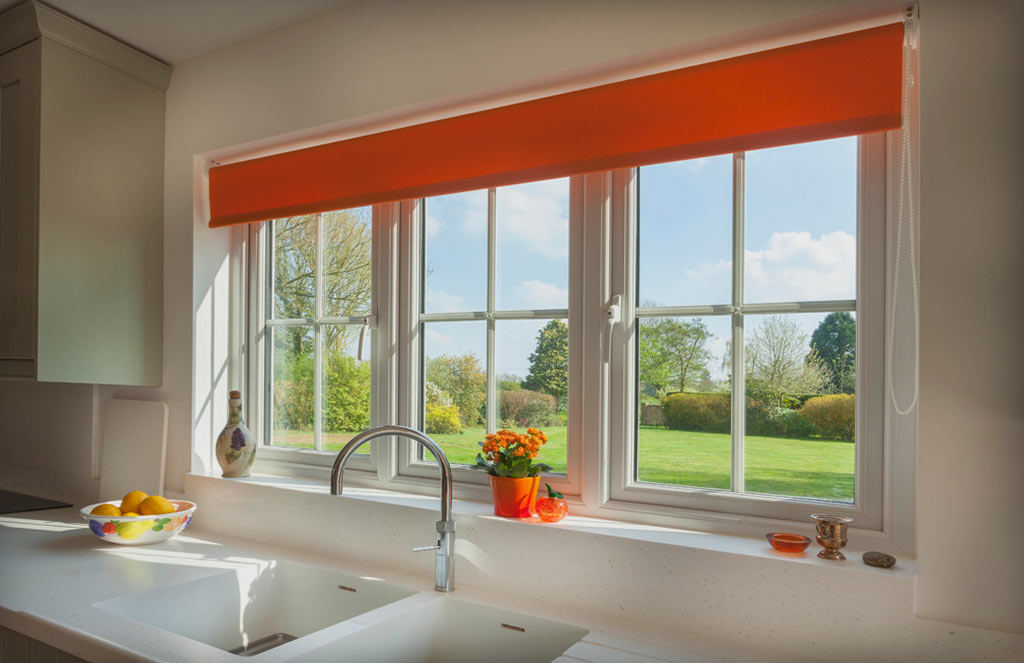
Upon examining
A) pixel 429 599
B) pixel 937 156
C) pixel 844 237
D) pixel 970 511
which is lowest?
pixel 429 599

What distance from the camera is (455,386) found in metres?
2.16

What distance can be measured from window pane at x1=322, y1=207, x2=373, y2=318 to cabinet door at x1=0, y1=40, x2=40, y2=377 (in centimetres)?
89

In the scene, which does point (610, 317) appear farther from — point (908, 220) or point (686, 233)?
point (908, 220)

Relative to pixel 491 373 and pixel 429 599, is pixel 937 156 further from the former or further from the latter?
pixel 429 599

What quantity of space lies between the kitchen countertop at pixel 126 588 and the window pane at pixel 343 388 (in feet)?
1.35

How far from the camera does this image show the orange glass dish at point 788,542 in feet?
4.74

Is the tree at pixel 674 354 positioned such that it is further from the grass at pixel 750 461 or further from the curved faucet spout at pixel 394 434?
the curved faucet spout at pixel 394 434

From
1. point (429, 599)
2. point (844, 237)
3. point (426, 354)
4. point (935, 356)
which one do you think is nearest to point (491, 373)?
point (426, 354)

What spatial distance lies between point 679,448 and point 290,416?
1.40m

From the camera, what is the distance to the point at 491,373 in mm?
2068

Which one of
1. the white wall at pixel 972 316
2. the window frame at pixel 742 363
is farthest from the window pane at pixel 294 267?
the white wall at pixel 972 316

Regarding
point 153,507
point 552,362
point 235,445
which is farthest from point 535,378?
point 153,507

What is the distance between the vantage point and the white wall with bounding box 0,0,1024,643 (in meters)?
1.23

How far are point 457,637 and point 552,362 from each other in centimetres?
74
